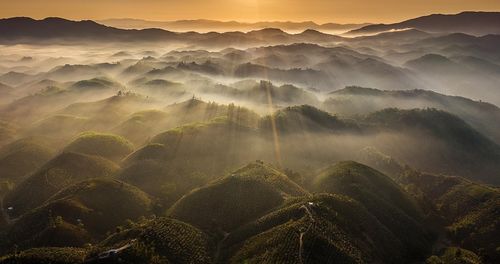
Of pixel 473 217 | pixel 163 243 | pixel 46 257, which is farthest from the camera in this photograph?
pixel 473 217

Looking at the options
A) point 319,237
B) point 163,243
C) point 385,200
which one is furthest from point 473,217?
point 163,243

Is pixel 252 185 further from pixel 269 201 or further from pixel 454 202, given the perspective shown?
pixel 454 202

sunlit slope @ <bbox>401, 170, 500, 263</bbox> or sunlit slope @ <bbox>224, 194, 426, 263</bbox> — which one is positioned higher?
sunlit slope @ <bbox>224, 194, 426, 263</bbox>

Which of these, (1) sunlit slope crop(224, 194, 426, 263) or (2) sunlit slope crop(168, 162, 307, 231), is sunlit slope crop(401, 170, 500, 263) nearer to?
(1) sunlit slope crop(224, 194, 426, 263)

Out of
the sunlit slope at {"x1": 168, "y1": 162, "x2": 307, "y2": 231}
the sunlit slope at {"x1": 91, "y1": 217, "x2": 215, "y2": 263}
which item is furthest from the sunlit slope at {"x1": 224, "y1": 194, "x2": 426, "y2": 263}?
the sunlit slope at {"x1": 168, "y1": 162, "x2": 307, "y2": 231}

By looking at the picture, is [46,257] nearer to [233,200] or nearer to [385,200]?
[233,200]

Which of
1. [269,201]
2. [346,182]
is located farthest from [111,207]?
[346,182]

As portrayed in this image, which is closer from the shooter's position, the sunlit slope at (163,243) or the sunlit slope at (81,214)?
the sunlit slope at (163,243)

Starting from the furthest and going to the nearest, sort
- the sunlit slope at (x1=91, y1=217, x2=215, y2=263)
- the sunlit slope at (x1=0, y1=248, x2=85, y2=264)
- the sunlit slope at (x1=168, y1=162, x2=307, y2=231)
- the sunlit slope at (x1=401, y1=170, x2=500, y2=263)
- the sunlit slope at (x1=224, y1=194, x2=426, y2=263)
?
the sunlit slope at (x1=168, y1=162, x2=307, y2=231), the sunlit slope at (x1=401, y1=170, x2=500, y2=263), the sunlit slope at (x1=224, y1=194, x2=426, y2=263), the sunlit slope at (x1=91, y1=217, x2=215, y2=263), the sunlit slope at (x1=0, y1=248, x2=85, y2=264)

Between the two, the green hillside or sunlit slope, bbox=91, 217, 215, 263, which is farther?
the green hillside

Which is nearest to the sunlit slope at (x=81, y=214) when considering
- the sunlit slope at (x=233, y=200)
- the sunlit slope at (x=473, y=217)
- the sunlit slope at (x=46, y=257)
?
the sunlit slope at (x=233, y=200)

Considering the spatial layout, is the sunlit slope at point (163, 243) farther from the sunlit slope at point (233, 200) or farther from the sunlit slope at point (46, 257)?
the sunlit slope at point (233, 200)

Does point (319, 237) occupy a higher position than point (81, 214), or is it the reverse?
point (319, 237)
